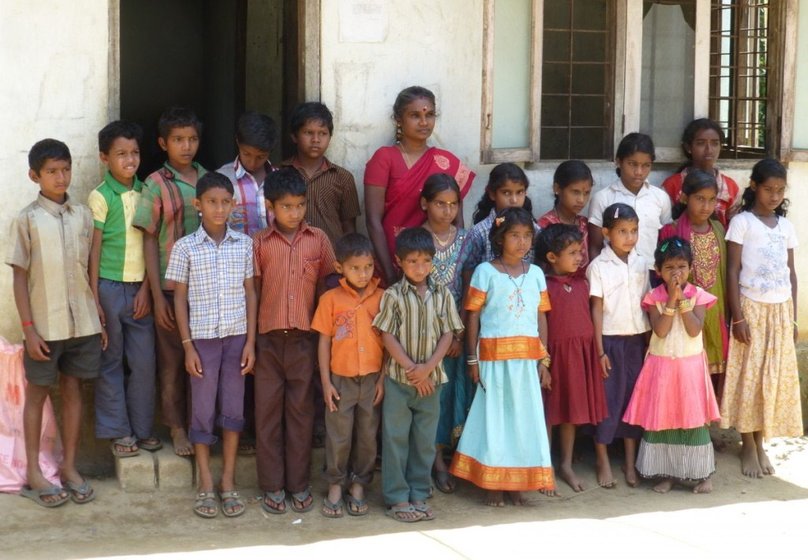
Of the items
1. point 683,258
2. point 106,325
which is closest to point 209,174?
point 106,325

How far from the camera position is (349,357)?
15.3ft

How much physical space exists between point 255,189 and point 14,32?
48.0 inches

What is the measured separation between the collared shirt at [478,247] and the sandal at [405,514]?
43.3 inches

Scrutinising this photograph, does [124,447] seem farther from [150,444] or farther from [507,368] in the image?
[507,368]

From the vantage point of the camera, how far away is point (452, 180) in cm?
494

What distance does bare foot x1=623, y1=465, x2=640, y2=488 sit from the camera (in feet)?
17.7

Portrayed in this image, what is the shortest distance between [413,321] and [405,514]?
832 mm

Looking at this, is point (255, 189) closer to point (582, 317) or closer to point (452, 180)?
point (452, 180)

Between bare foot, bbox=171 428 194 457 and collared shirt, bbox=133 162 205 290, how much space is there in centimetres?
67

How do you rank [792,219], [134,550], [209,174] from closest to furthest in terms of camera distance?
[134,550]
[209,174]
[792,219]

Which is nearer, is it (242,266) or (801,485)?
(242,266)

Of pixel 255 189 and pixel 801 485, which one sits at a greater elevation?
pixel 255 189

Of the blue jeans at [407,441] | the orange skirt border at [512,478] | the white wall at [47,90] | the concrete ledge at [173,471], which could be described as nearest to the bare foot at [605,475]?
the orange skirt border at [512,478]

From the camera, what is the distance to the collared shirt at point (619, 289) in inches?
206
